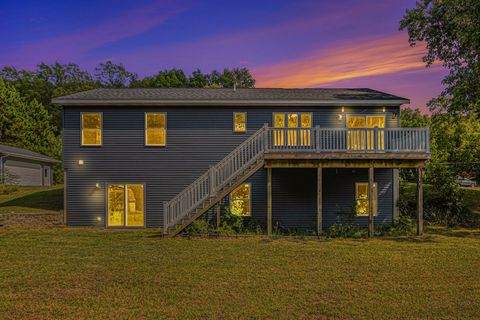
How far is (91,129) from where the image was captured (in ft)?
50.1

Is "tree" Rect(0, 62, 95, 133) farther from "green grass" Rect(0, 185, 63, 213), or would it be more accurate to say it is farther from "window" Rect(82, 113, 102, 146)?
"window" Rect(82, 113, 102, 146)

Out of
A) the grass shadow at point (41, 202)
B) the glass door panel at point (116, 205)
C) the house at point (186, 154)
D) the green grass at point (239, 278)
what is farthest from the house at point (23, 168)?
the green grass at point (239, 278)

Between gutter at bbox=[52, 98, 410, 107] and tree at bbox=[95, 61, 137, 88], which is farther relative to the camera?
tree at bbox=[95, 61, 137, 88]

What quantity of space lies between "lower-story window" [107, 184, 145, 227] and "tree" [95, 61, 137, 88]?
173 ft

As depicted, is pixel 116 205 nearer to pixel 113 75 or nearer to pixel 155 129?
pixel 155 129

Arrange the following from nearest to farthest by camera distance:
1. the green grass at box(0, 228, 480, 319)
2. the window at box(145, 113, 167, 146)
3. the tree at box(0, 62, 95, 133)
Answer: the green grass at box(0, 228, 480, 319), the window at box(145, 113, 167, 146), the tree at box(0, 62, 95, 133)

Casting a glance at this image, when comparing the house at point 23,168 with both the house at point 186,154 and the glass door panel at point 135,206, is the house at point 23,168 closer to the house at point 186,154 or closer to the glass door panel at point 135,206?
the house at point 186,154

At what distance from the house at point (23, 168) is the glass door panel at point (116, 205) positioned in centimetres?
1629

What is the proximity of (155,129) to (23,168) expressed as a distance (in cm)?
2116

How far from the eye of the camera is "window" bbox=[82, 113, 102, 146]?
1527cm

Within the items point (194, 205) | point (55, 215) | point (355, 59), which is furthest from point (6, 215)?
point (355, 59)

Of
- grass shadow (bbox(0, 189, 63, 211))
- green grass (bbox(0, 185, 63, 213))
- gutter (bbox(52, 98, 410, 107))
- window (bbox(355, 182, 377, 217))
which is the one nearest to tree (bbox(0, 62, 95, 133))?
green grass (bbox(0, 185, 63, 213))

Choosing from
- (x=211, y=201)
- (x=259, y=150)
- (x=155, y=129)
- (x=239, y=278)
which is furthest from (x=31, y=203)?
(x=239, y=278)

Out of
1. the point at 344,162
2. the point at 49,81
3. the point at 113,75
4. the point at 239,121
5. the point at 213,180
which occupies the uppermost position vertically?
the point at 113,75
